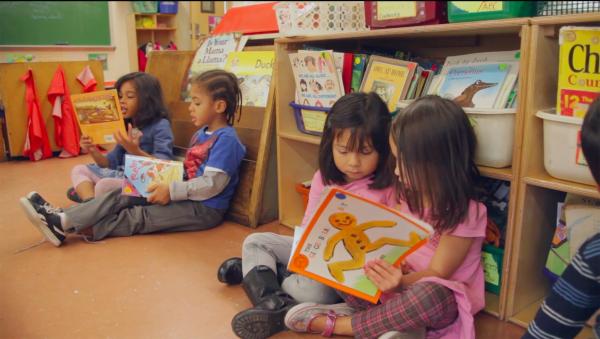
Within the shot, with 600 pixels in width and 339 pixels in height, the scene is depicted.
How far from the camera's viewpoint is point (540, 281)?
115 centimetres

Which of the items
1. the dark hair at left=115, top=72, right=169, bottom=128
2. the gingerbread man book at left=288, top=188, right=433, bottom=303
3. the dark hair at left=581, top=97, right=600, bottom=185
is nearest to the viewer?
the dark hair at left=581, top=97, right=600, bottom=185

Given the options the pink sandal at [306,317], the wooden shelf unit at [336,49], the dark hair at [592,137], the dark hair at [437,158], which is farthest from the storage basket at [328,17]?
the dark hair at [592,137]

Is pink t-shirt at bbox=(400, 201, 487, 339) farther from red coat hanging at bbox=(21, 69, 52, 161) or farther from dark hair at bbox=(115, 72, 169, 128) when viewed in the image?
dark hair at bbox=(115, 72, 169, 128)

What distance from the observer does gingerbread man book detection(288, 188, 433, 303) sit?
0.88 metres

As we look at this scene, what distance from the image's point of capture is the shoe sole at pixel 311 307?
3.39 feet

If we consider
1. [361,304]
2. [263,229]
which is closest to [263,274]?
[361,304]

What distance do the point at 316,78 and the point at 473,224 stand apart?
0.67 meters

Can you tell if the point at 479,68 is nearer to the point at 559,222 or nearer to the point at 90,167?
the point at 559,222

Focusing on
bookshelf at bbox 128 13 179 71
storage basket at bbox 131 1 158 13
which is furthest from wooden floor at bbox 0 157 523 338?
bookshelf at bbox 128 13 179 71

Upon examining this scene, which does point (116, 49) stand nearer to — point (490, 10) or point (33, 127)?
point (33, 127)

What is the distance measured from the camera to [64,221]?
1504mm

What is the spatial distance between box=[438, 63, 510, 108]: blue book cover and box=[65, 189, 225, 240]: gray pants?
35.5 inches

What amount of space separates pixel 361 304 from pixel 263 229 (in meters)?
0.70

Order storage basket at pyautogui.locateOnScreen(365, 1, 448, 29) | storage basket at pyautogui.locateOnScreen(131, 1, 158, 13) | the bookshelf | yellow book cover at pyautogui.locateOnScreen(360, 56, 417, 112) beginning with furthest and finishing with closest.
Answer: the bookshelf
storage basket at pyautogui.locateOnScreen(131, 1, 158, 13)
yellow book cover at pyautogui.locateOnScreen(360, 56, 417, 112)
storage basket at pyautogui.locateOnScreen(365, 1, 448, 29)
